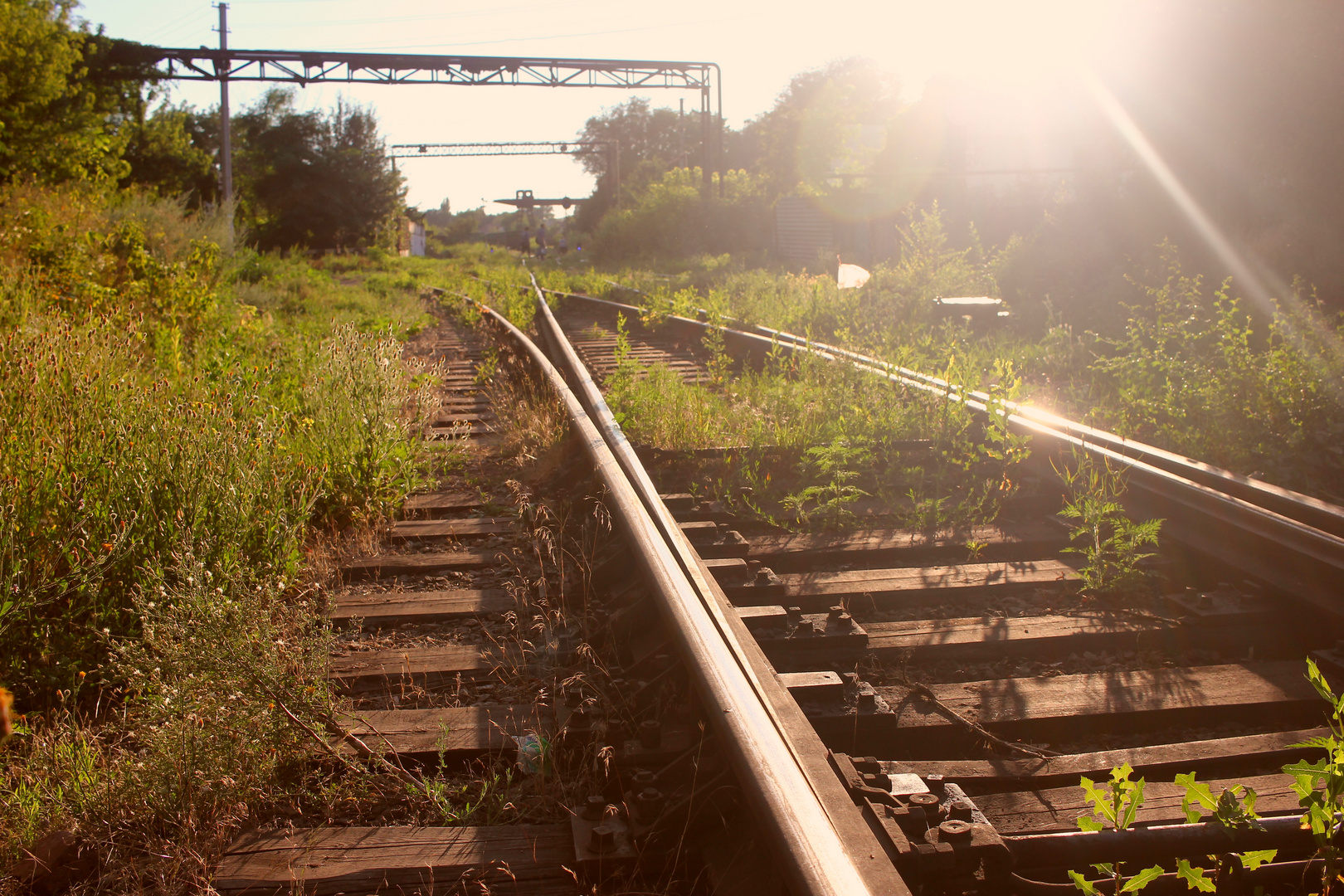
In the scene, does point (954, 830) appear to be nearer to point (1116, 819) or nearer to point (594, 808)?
point (1116, 819)

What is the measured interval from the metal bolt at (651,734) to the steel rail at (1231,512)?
213cm

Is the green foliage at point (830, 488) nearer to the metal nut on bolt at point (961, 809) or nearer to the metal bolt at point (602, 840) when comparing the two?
the metal nut on bolt at point (961, 809)

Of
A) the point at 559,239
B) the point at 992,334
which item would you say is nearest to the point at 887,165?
the point at 992,334

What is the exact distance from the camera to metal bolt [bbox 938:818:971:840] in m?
1.72

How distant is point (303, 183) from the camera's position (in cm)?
4188

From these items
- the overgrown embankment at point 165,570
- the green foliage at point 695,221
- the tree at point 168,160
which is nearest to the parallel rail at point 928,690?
the overgrown embankment at point 165,570

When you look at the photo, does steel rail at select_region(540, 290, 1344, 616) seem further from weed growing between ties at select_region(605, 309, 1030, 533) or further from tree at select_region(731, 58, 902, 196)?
tree at select_region(731, 58, 902, 196)

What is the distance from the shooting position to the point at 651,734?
84.6 inches

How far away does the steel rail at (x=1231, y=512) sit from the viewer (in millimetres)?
2828

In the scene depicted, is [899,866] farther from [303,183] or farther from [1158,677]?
[303,183]

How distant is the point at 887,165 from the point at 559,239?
40.9 meters

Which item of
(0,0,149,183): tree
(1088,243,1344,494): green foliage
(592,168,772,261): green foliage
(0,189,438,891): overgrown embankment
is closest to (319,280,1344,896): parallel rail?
(0,189,438,891): overgrown embankment

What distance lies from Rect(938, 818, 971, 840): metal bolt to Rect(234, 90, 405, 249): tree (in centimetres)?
4339

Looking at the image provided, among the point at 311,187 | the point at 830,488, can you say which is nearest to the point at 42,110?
the point at 830,488
